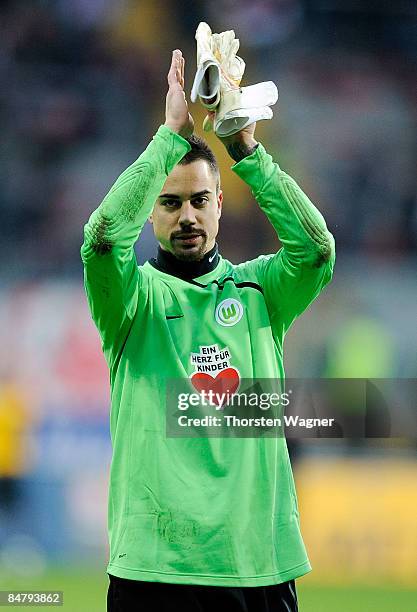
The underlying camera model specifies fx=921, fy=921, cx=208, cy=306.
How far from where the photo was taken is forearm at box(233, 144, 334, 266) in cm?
163

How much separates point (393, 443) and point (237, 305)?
2113 mm

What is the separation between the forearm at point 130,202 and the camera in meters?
1.56

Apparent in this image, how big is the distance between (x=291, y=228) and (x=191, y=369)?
307 millimetres

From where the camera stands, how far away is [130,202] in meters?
1.58

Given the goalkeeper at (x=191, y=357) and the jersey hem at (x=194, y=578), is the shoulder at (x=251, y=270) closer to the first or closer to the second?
the goalkeeper at (x=191, y=357)

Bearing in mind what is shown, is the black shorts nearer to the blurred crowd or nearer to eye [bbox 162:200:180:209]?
eye [bbox 162:200:180:209]

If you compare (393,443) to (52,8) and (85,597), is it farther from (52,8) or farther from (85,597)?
(52,8)

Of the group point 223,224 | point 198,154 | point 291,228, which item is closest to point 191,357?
point 291,228

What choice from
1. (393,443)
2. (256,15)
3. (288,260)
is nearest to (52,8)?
(256,15)

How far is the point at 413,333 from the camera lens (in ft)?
12.9

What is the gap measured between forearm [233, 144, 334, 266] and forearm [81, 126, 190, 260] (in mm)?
140

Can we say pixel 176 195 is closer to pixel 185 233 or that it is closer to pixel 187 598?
pixel 185 233

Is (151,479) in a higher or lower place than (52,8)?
lower

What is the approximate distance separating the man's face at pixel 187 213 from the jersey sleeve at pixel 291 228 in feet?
0.30
